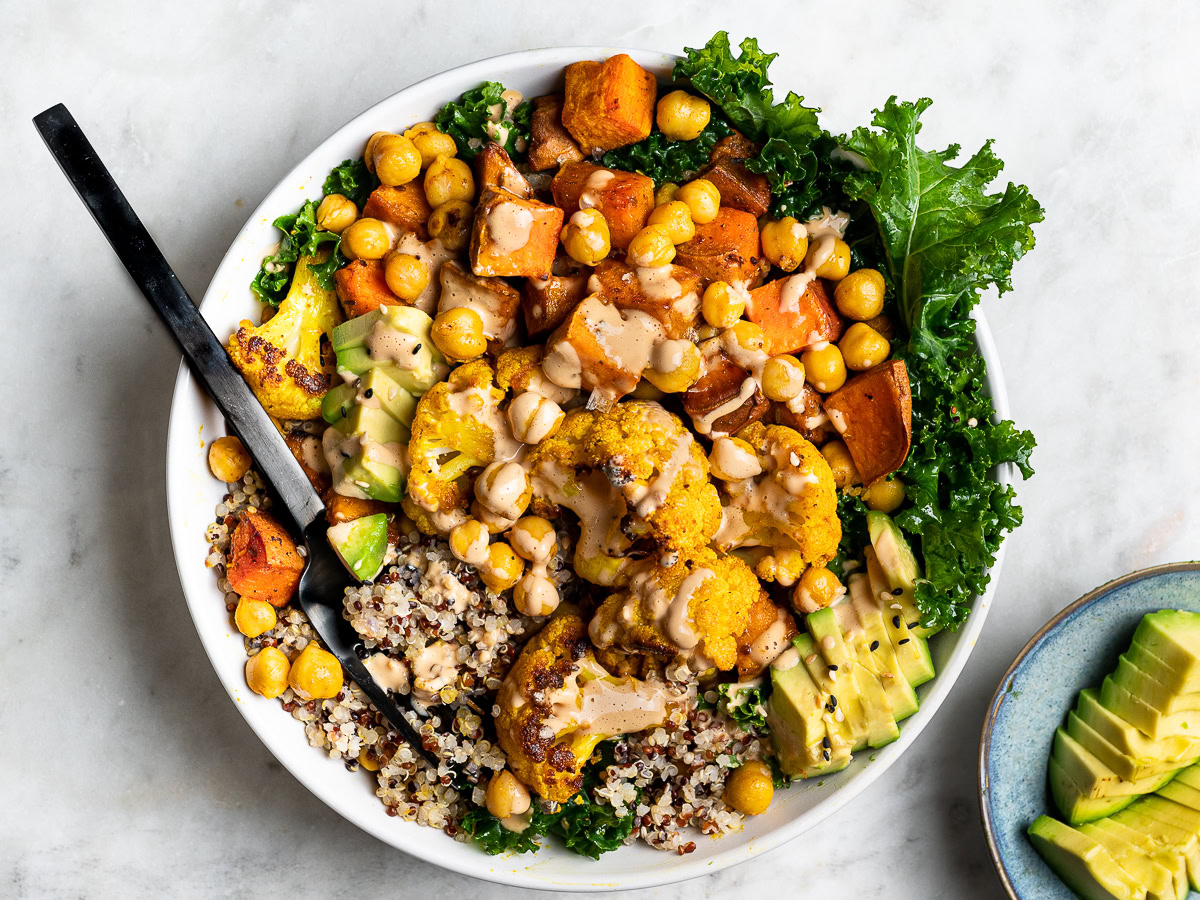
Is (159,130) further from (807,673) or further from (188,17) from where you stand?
(807,673)

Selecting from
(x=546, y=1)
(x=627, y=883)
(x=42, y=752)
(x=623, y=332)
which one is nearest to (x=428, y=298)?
(x=623, y=332)

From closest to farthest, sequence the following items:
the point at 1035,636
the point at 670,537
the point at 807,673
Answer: the point at 670,537 < the point at 807,673 < the point at 1035,636

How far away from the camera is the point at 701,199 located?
2658mm

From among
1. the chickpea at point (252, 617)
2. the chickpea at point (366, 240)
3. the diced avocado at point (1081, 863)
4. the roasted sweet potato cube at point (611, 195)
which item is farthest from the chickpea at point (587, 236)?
the diced avocado at point (1081, 863)

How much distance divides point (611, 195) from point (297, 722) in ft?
5.68

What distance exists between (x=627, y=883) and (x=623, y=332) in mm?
1521

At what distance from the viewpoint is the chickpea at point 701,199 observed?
8.73 feet

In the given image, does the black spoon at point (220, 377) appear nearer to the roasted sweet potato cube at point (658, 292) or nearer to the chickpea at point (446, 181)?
the chickpea at point (446, 181)

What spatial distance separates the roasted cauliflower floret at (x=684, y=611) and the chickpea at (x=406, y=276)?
38.6 inches

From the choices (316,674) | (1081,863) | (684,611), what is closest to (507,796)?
(316,674)

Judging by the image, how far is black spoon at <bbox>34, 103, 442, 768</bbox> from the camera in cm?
256

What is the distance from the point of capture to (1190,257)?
11.0 ft

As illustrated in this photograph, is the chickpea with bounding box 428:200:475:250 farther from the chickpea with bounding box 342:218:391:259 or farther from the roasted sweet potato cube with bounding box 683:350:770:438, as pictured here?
the roasted sweet potato cube with bounding box 683:350:770:438

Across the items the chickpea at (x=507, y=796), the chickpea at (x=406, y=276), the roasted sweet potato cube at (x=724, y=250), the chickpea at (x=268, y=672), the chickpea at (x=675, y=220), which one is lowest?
the chickpea at (x=507, y=796)
